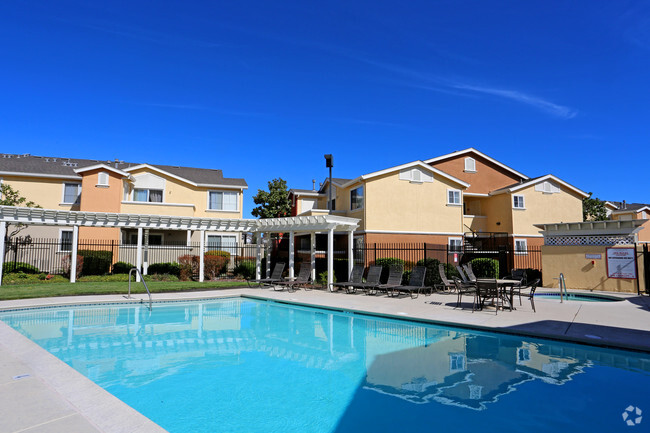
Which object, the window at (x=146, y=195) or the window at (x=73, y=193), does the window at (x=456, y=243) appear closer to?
the window at (x=146, y=195)

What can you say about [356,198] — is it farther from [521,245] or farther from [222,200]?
[521,245]

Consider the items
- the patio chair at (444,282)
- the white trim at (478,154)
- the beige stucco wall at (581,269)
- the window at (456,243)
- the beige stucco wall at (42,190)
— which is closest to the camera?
the patio chair at (444,282)

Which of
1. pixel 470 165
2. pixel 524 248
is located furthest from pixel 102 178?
pixel 524 248

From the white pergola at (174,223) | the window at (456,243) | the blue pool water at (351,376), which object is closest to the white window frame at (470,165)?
the window at (456,243)

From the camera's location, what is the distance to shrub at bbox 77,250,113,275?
21872 mm

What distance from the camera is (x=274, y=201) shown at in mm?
34656

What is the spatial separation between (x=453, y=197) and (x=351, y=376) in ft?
70.0

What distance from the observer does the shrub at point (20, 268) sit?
817 inches

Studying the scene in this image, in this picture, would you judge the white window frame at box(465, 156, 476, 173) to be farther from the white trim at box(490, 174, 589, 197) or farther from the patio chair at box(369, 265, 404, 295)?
the patio chair at box(369, 265, 404, 295)

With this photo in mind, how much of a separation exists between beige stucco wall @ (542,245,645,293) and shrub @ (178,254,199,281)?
19252 mm

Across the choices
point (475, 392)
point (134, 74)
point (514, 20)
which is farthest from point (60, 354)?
point (514, 20)

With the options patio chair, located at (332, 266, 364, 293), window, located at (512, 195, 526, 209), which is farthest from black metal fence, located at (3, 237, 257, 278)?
window, located at (512, 195, 526, 209)

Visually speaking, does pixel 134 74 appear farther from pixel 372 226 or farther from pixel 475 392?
pixel 475 392

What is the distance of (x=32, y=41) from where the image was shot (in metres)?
14.7
